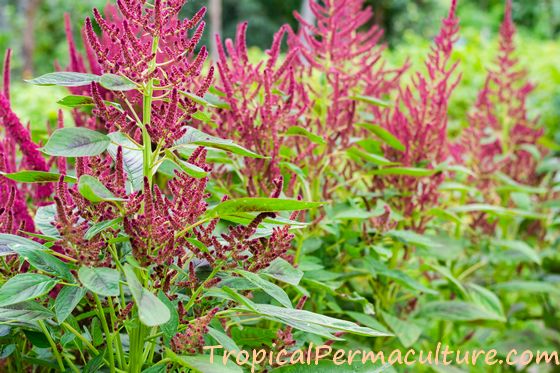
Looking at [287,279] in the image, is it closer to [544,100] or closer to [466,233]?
[466,233]

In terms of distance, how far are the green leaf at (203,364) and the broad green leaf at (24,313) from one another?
20 centimetres

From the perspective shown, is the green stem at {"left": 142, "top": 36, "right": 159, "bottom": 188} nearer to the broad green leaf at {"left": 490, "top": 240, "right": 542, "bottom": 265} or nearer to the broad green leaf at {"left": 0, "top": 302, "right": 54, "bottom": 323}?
the broad green leaf at {"left": 0, "top": 302, "right": 54, "bottom": 323}

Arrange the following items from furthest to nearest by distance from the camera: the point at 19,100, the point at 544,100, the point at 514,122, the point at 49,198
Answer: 1. the point at 19,100
2. the point at 544,100
3. the point at 514,122
4. the point at 49,198

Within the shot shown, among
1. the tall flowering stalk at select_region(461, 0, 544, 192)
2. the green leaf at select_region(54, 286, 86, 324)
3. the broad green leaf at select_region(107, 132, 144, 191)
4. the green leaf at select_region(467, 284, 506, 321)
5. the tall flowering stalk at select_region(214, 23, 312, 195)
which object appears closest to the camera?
the green leaf at select_region(54, 286, 86, 324)

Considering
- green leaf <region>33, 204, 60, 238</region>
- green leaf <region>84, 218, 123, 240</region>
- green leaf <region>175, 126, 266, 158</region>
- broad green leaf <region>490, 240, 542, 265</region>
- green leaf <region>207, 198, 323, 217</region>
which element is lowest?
broad green leaf <region>490, 240, 542, 265</region>

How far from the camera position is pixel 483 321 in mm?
2314

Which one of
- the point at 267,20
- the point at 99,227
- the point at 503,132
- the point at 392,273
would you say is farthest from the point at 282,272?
the point at 267,20

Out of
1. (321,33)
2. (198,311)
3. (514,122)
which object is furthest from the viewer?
(514,122)

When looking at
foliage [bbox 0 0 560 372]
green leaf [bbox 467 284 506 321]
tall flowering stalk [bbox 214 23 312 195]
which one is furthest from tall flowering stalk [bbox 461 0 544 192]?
tall flowering stalk [bbox 214 23 312 195]

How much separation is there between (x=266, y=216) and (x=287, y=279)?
0.12 meters

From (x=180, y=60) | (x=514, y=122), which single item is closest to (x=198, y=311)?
(x=180, y=60)

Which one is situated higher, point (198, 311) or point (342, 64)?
point (342, 64)

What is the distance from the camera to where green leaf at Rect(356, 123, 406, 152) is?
171 centimetres

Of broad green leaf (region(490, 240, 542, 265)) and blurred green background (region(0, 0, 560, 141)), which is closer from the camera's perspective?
broad green leaf (region(490, 240, 542, 265))
